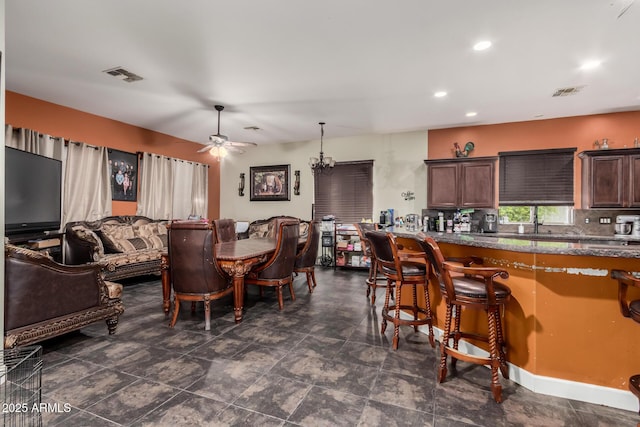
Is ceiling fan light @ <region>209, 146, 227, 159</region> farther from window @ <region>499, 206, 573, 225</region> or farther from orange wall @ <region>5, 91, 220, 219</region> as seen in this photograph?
window @ <region>499, 206, 573, 225</region>

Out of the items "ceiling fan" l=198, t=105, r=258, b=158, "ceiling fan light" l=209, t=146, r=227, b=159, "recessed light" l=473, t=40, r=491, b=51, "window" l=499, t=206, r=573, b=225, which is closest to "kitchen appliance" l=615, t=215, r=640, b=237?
"window" l=499, t=206, r=573, b=225

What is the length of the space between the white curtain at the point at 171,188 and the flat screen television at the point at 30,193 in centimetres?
186

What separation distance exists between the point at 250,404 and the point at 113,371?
117 cm

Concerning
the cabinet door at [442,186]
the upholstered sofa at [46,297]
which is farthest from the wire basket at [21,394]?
the cabinet door at [442,186]

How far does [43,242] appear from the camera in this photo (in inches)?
153

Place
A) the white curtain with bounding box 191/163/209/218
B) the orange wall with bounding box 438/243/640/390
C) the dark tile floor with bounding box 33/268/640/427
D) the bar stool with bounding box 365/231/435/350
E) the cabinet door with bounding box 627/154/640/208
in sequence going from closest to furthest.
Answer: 1. the dark tile floor with bounding box 33/268/640/427
2. the orange wall with bounding box 438/243/640/390
3. the bar stool with bounding box 365/231/435/350
4. the cabinet door with bounding box 627/154/640/208
5. the white curtain with bounding box 191/163/209/218

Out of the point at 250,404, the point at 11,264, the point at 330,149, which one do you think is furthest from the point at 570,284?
the point at 330,149

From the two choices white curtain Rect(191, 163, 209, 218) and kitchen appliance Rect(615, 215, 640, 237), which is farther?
white curtain Rect(191, 163, 209, 218)

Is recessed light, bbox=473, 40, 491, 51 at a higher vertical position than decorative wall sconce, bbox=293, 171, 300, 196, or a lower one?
higher

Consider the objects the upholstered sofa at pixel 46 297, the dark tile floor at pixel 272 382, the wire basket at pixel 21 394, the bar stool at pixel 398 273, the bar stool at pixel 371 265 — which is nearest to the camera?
the wire basket at pixel 21 394

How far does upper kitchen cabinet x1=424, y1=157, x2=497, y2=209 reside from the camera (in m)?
5.11

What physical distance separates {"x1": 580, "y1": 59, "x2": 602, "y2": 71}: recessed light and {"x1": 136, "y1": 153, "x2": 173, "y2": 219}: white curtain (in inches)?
269

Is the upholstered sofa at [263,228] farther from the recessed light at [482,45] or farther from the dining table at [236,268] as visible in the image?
the recessed light at [482,45]

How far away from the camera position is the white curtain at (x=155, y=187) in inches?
227
